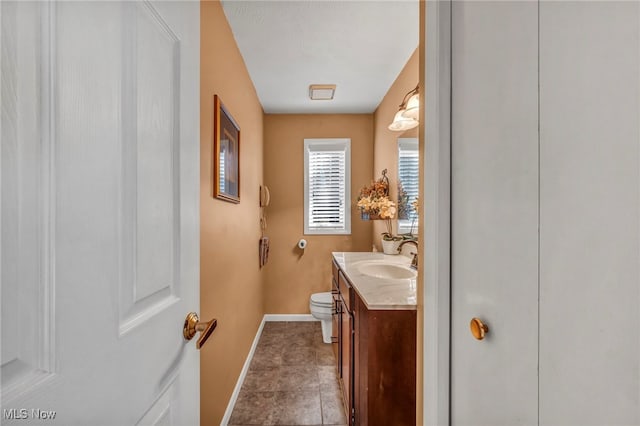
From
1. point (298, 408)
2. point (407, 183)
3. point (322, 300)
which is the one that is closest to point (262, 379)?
point (298, 408)

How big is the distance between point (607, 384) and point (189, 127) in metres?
0.97

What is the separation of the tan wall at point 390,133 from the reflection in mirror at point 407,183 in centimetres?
8

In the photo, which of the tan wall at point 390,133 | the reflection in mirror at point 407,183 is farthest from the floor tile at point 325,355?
the reflection in mirror at point 407,183

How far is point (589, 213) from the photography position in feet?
1.54

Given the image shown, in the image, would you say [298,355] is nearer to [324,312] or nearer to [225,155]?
[324,312]

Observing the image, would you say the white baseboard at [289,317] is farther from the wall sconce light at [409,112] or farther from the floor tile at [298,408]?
the wall sconce light at [409,112]

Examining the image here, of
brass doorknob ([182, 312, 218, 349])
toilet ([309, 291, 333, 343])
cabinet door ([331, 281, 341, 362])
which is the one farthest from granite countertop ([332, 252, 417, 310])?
toilet ([309, 291, 333, 343])

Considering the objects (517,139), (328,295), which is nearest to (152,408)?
(517,139)

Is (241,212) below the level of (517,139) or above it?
below

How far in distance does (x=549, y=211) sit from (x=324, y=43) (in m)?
2.11

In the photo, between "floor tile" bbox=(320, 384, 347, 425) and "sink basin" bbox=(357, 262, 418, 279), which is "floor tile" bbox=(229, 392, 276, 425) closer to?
"floor tile" bbox=(320, 384, 347, 425)

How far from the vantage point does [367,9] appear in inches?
72.2

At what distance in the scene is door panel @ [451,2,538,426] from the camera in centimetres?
59

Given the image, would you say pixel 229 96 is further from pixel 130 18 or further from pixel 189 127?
pixel 130 18
